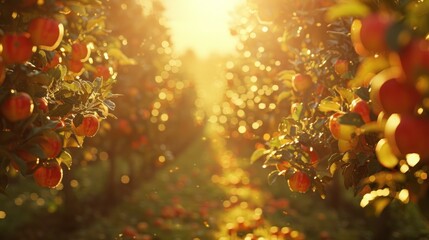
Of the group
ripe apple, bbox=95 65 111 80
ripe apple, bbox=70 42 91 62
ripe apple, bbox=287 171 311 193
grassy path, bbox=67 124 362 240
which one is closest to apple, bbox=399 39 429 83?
ripe apple, bbox=287 171 311 193

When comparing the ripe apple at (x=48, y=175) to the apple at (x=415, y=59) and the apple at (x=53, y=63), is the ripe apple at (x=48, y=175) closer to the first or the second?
the apple at (x=53, y=63)

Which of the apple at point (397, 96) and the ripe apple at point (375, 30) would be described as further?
the ripe apple at point (375, 30)

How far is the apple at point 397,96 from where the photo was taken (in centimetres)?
199

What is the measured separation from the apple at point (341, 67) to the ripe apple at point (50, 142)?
260cm

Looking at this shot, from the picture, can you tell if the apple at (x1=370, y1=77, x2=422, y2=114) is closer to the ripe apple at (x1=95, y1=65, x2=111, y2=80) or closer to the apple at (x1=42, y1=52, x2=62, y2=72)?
the apple at (x1=42, y1=52, x2=62, y2=72)

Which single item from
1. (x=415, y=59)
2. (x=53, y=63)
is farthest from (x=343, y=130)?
(x=53, y=63)

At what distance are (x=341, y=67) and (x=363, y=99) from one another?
58.2 inches

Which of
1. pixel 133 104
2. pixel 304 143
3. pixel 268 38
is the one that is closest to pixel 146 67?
pixel 133 104

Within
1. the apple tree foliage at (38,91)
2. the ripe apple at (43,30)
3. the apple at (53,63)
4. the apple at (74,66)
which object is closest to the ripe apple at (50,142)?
the apple tree foliage at (38,91)

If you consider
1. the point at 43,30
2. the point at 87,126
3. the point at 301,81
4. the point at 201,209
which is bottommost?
the point at 87,126

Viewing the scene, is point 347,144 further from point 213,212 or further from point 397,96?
point 213,212

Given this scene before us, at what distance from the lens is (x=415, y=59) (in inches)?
73.4

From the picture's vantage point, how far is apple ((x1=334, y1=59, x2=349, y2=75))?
4.18m

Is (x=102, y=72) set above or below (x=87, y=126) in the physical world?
above
